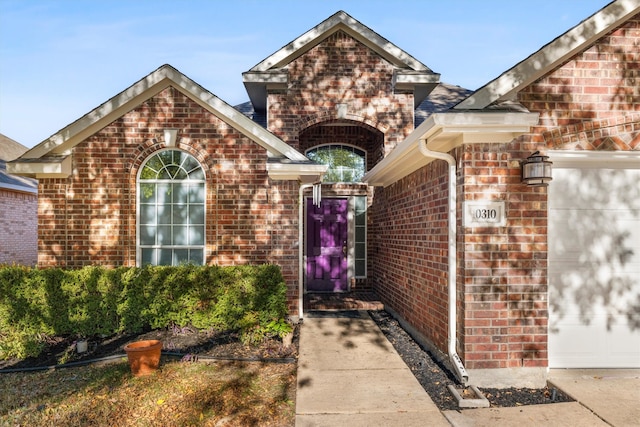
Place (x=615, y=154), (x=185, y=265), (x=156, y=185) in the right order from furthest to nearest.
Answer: (x=156, y=185) < (x=185, y=265) < (x=615, y=154)

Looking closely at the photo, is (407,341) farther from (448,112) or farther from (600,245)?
(448,112)

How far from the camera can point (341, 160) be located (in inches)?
415

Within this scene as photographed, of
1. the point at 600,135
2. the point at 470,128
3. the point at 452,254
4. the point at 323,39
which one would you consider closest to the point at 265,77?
the point at 323,39

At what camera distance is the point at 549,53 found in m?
4.60

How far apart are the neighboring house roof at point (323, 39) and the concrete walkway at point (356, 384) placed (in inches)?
221

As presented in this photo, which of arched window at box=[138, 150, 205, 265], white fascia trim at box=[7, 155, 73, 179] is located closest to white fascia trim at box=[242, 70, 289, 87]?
arched window at box=[138, 150, 205, 265]

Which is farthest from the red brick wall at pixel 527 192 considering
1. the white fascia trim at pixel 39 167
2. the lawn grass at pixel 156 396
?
the white fascia trim at pixel 39 167

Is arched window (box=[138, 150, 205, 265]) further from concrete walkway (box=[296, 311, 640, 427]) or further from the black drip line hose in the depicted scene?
concrete walkway (box=[296, 311, 640, 427])

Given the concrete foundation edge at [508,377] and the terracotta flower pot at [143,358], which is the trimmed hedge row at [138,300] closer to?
the terracotta flower pot at [143,358]

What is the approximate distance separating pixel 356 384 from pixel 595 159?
393cm

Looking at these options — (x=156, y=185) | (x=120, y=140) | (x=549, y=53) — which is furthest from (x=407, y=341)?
(x=120, y=140)

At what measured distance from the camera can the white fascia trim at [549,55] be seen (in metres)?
4.56

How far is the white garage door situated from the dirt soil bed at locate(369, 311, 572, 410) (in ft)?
2.01

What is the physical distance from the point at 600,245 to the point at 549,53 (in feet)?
7.88
